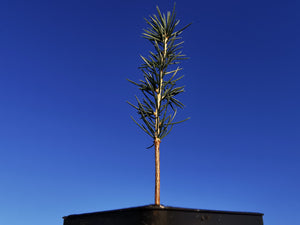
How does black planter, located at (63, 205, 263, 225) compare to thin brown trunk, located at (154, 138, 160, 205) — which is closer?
black planter, located at (63, 205, 263, 225)

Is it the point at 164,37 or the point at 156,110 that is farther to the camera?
the point at 164,37

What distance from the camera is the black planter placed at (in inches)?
120

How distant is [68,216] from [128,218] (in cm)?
144

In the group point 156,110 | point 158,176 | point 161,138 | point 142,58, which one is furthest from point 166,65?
point 158,176

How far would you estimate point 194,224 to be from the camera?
336cm

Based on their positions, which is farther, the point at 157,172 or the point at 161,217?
the point at 157,172

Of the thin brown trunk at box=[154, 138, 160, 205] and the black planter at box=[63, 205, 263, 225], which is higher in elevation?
the thin brown trunk at box=[154, 138, 160, 205]

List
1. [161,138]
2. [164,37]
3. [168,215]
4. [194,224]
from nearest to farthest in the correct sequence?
[168,215] < [194,224] < [161,138] < [164,37]

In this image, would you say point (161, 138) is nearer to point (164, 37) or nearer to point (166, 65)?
point (166, 65)

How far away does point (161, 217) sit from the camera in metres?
3.08

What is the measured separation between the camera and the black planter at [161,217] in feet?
10.0

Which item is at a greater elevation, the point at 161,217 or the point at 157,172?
the point at 157,172

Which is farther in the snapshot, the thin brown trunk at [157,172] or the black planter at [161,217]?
the thin brown trunk at [157,172]

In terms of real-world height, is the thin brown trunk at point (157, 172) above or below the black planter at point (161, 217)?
above
